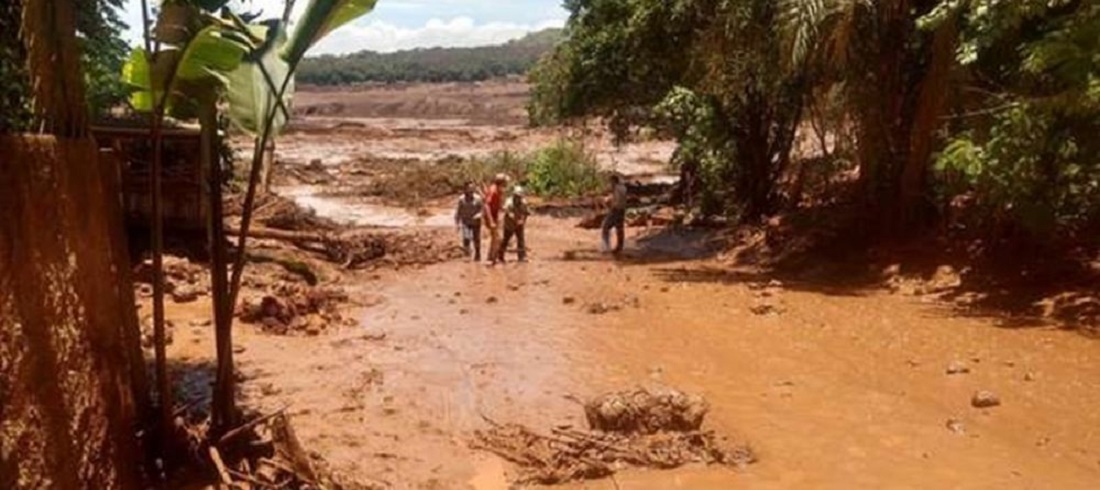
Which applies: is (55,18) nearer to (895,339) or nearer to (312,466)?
(312,466)

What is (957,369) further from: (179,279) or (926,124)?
(179,279)

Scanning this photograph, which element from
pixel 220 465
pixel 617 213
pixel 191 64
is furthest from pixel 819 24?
pixel 220 465

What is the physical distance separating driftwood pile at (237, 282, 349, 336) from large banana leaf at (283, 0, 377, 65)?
6.28 metres

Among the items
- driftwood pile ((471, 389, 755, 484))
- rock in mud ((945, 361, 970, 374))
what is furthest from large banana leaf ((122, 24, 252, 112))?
rock in mud ((945, 361, 970, 374))

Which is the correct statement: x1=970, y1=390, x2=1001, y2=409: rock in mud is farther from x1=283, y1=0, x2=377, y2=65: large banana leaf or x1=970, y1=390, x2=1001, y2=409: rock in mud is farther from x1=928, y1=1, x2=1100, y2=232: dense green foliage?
x1=283, y1=0, x2=377, y2=65: large banana leaf

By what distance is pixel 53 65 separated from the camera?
460 cm

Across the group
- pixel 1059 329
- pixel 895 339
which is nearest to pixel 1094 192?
pixel 1059 329

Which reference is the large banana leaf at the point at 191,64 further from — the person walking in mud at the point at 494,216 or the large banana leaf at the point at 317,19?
the person walking in mud at the point at 494,216

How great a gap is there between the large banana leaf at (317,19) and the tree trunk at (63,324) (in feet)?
3.54

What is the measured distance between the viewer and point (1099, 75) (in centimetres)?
991

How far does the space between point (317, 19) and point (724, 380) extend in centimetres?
542

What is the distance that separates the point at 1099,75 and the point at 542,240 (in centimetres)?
1289

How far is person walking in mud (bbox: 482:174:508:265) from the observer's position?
16641 mm

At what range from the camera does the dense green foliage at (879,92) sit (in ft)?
35.4
